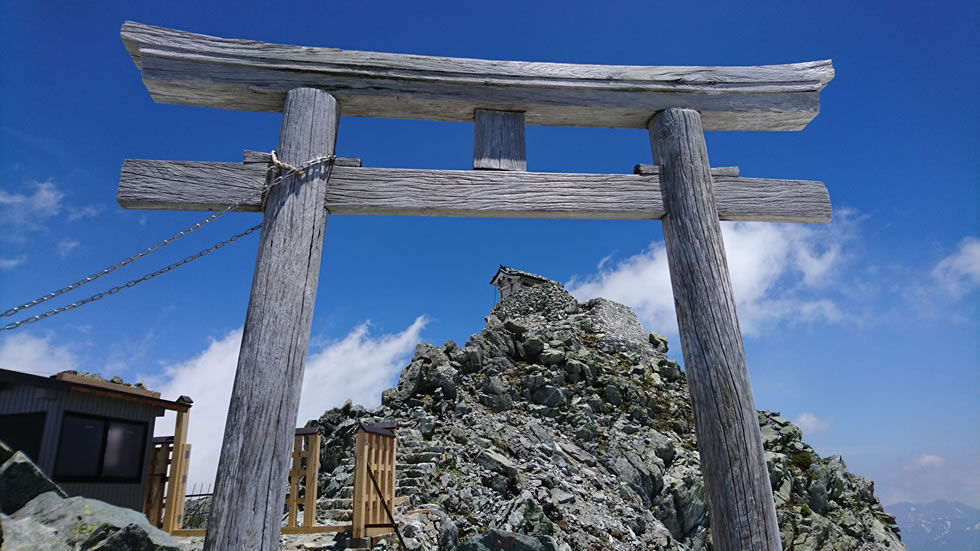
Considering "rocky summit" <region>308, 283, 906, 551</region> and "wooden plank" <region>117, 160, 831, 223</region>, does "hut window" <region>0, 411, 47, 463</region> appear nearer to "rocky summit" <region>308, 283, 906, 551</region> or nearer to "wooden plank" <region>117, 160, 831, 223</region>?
"rocky summit" <region>308, 283, 906, 551</region>

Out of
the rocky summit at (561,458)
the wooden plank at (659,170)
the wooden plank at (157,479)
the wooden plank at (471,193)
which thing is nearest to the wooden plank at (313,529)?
the rocky summit at (561,458)

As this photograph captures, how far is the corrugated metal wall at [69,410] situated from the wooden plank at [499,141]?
8827 mm

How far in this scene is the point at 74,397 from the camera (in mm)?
9094

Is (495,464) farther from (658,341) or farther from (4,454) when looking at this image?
(658,341)

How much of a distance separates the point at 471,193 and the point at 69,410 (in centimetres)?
893

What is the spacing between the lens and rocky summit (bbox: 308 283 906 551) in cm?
1345

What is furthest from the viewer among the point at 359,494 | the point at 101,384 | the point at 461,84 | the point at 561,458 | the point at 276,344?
the point at 561,458

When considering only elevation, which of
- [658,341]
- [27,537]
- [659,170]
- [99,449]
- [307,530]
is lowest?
[307,530]

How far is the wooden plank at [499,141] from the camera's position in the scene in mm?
4184

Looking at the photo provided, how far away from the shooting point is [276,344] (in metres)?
3.38

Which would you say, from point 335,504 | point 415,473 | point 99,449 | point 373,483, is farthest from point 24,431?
point 415,473

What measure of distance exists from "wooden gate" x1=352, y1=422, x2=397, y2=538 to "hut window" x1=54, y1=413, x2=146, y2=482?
417 cm

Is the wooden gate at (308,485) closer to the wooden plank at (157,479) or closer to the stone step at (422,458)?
the wooden plank at (157,479)

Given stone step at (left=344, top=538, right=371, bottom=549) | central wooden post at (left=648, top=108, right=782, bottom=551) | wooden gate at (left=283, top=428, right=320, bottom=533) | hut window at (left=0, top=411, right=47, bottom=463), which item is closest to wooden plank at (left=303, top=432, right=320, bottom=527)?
wooden gate at (left=283, top=428, right=320, bottom=533)
